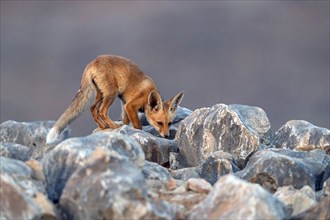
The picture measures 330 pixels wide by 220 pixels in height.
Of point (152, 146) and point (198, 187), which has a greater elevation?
point (198, 187)

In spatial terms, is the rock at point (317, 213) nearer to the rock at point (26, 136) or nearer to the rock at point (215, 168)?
the rock at point (215, 168)

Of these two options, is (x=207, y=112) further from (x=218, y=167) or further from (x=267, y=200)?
(x=267, y=200)

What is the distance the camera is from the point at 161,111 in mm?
21469

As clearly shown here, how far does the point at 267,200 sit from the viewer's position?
349 inches

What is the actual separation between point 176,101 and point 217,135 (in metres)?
4.59

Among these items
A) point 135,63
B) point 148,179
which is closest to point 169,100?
point 135,63

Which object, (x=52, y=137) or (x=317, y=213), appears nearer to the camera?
(x=317, y=213)

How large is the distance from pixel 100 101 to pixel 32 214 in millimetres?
12189

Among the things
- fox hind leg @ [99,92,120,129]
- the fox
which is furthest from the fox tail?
fox hind leg @ [99,92,120,129]

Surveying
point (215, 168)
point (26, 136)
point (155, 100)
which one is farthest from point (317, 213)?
point (155, 100)

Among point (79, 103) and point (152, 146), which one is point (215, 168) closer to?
point (152, 146)

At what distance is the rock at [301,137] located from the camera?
1692 centimetres

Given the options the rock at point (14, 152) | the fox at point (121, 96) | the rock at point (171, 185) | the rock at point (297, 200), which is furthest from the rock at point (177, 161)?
Answer: the rock at point (297, 200)

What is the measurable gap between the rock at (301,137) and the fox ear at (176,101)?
370 centimetres
